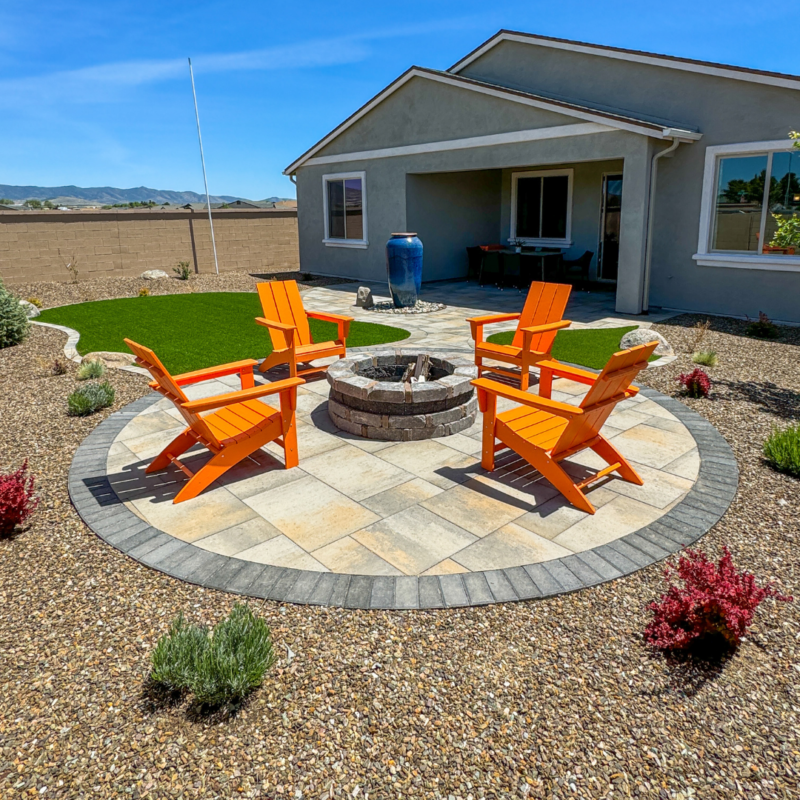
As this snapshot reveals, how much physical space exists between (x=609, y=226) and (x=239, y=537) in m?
12.8

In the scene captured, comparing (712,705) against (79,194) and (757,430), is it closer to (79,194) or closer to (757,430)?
(757,430)

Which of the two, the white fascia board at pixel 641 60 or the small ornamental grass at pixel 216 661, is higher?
the white fascia board at pixel 641 60

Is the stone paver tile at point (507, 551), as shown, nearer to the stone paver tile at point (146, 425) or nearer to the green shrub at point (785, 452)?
the green shrub at point (785, 452)

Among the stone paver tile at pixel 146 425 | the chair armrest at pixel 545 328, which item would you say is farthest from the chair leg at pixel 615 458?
the stone paver tile at pixel 146 425

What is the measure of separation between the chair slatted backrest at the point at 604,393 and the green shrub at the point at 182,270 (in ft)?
47.2

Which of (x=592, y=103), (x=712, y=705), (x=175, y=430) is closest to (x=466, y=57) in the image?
(x=592, y=103)

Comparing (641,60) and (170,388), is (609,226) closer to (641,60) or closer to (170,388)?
(641,60)

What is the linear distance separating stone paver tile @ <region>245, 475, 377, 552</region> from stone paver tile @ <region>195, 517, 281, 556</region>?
77 mm

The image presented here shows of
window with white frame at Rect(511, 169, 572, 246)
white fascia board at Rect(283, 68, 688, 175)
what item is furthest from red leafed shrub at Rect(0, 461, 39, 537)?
window with white frame at Rect(511, 169, 572, 246)

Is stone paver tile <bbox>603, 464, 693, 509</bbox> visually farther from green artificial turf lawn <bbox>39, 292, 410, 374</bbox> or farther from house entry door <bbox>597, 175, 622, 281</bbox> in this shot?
house entry door <bbox>597, 175, 622, 281</bbox>

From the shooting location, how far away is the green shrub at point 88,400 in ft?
18.9

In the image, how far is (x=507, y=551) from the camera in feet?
11.4

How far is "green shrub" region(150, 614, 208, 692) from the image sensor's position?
94.4 inches

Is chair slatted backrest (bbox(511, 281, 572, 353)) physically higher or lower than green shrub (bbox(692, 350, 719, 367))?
higher
